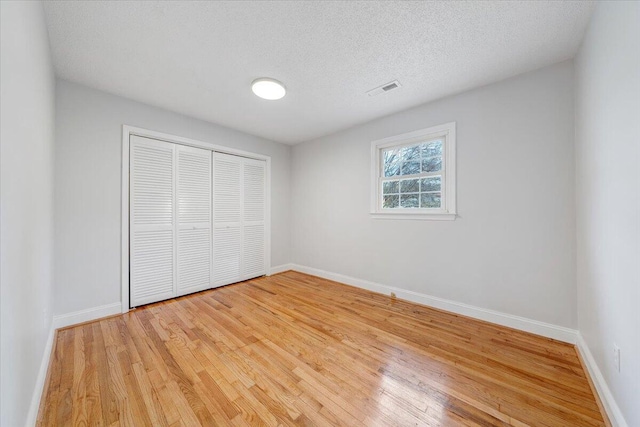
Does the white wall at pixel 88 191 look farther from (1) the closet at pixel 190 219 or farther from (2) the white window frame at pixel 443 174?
(2) the white window frame at pixel 443 174

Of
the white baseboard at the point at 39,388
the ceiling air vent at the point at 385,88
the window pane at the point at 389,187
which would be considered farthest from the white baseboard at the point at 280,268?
the ceiling air vent at the point at 385,88

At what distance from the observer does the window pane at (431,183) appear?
9.60 ft

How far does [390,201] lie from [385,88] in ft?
4.92

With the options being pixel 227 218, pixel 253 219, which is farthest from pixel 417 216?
pixel 227 218

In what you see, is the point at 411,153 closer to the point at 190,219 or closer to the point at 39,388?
the point at 190,219

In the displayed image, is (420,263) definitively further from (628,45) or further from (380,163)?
(628,45)

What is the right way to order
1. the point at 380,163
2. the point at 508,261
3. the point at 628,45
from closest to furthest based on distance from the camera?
the point at 628,45 < the point at 508,261 < the point at 380,163

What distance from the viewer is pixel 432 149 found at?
300 centimetres

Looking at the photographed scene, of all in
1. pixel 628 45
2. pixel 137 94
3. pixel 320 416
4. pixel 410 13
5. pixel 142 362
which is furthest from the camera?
pixel 137 94

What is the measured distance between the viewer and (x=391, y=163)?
3414 mm

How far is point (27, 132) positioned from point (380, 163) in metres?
3.39

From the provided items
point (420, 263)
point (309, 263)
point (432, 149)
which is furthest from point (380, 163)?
point (309, 263)

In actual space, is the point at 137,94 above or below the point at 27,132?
above

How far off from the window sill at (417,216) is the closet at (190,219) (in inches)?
87.4
